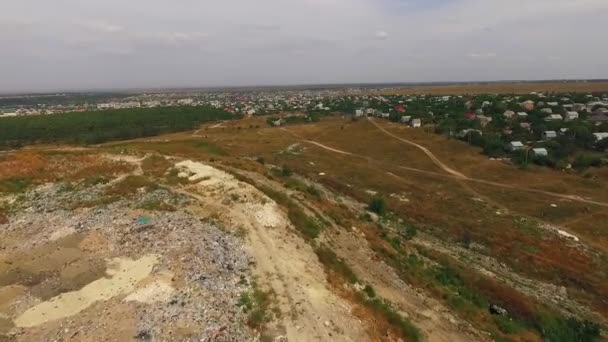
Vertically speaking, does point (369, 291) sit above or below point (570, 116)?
below

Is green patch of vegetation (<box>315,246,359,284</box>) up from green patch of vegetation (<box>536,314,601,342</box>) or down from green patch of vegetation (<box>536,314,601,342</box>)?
up

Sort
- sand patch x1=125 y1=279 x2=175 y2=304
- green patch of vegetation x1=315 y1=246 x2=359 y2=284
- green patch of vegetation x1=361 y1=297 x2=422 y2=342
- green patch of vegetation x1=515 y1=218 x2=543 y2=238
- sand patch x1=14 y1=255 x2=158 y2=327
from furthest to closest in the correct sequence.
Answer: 1. green patch of vegetation x1=515 y1=218 x2=543 y2=238
2. green patch of vegetation x1=315 y1=246 x2=359 y2=284
3. green patch of vegetation x1=361 y1=297 x2=422 y2=342
4. sand patch x1=125 y1=279 x2=175 y2=304
5. sand patch x1=14 y1=255 x2=158 y2=327

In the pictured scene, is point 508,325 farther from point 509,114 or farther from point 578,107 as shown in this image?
point 578,107

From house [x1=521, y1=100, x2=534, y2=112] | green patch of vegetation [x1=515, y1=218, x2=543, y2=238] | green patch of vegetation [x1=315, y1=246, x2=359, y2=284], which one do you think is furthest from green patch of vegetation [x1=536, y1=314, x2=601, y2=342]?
house [x1=521, y1=100, x2=534, y2=112]

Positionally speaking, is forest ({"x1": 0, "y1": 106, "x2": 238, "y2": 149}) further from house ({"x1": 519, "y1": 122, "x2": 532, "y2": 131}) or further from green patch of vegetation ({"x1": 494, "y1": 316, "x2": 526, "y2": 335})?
green patch of vegetation ({"x1": 494, "y1": 316, "x2": 526, "y2": 335})

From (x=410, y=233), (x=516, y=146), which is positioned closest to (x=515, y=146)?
(x=516, y=146)

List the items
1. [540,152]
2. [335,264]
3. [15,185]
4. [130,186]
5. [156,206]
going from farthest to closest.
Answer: [540,152] < [15,185] < [130,186] < [156,206] < [335,264]
